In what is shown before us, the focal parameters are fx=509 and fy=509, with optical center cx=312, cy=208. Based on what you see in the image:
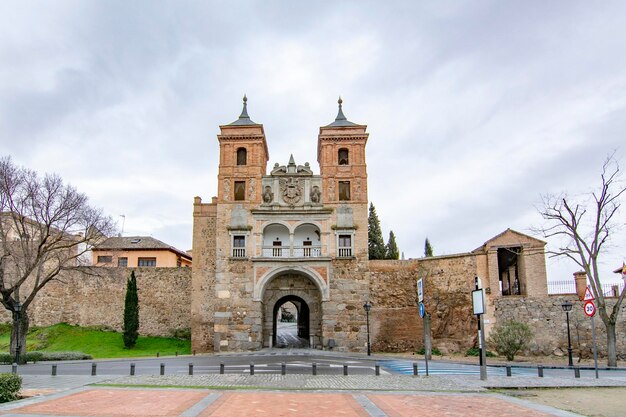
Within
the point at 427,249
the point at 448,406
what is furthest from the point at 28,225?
the point at 427,249

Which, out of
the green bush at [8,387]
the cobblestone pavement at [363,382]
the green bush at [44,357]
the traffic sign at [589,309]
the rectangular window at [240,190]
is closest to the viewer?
the green bush at [8,387]

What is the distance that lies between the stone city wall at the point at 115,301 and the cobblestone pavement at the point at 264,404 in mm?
24278

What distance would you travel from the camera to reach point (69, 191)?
87.7ft

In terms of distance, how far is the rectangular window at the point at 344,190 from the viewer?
33375 mm

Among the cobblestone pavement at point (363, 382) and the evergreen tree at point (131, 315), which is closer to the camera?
the cobblestone pavement at point (363, 382)

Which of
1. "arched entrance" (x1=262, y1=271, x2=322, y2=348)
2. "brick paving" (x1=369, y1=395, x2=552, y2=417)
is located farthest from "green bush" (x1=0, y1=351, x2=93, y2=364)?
"brick paving" (x1=369, y1=395, x2=552, y2=417)

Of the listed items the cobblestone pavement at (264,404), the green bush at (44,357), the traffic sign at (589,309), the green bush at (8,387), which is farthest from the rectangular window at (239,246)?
the green bush at (8,387)

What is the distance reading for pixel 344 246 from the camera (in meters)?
32.7

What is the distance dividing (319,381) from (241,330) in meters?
17.1

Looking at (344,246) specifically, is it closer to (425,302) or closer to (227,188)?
(425,302)

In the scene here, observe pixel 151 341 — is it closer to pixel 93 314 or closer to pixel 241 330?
pixel 93 314

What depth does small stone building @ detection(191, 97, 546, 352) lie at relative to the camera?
102 feet

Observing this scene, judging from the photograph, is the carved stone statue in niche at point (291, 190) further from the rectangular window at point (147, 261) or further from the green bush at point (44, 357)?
the rectangular window at point (147, 261)

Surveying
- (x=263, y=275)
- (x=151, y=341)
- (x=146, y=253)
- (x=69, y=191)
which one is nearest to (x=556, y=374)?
(x=263, y=275)
